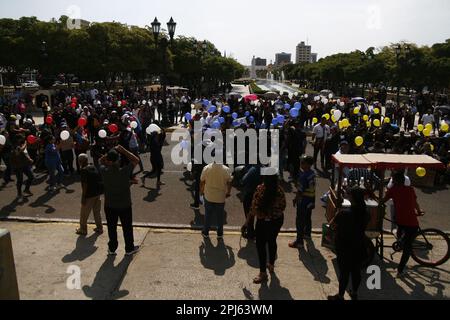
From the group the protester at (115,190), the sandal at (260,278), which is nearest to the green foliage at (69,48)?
the protester at (115,190)

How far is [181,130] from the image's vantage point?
2088 cm

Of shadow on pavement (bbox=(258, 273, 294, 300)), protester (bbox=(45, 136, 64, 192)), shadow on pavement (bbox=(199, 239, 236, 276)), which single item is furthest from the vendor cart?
protester (bbox=(45, 136, 64, 192))

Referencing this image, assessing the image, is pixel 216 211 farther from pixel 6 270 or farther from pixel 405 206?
pixel 6 270

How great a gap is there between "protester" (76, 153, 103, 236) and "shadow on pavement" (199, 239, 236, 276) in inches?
87.2

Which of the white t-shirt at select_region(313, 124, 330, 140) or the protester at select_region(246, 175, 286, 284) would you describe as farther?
the white t-shirt at select_region(313, 124, 330, 140)

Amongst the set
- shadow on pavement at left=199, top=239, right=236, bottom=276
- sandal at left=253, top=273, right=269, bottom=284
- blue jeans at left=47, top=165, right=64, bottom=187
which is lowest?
shadow on pavement at left=199, top=239, right=236, bottom=276

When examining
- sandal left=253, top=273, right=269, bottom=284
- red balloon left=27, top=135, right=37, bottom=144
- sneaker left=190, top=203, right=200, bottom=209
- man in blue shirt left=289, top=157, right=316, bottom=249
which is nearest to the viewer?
sandal left=253, top=273, right=269, bottom=284

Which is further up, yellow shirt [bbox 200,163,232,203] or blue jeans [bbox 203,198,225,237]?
yellow shirt [bbox 200,163,232,203]

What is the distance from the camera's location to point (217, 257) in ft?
21.9

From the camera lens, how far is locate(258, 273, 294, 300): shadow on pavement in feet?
18.0

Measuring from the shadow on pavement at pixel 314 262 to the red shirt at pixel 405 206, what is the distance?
4.64ft

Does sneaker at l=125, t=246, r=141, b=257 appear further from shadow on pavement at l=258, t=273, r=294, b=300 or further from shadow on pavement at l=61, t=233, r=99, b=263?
shadow on pavement at l=258, t=273, r=294, b=300

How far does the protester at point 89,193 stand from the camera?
7297 millimetres
